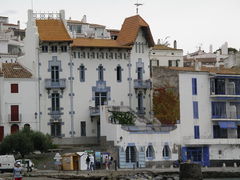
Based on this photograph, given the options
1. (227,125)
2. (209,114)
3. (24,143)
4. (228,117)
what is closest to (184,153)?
(209,114)

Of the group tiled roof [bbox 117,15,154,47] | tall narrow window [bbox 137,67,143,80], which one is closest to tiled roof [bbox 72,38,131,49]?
tiled roof [bbox 117,15,154,47]

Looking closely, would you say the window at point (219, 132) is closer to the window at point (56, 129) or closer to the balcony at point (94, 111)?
the balcony at point (94, 111)

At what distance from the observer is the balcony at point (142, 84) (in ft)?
297

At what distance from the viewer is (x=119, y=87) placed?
90312 mm

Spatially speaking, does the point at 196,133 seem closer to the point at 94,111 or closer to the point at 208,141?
the point at 208,141

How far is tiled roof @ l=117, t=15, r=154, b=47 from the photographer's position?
298 feet

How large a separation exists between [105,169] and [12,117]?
45.4 feet

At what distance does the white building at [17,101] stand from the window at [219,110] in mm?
21082

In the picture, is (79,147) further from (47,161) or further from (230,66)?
(230,66)

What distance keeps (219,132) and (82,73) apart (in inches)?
701

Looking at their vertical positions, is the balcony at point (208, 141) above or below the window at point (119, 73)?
below

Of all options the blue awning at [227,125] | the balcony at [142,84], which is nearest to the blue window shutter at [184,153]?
the blue awning at [227,125]

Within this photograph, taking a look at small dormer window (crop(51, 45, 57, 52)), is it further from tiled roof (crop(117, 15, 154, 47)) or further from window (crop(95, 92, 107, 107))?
tiled roof (crop(117, 15, 154, 47))

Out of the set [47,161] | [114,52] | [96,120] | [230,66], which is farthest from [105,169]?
[230,66]
